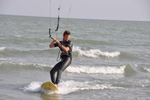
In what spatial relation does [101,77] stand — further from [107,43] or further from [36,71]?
[107,43]

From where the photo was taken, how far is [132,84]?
1328 cm

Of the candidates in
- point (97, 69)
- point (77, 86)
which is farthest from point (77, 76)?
point (77, 86)

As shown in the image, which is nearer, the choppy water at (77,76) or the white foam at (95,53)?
the choppy water at (77,76)

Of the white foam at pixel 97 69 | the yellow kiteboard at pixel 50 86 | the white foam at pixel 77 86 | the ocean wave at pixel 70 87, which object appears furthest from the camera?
the white foam at pixel 97 69

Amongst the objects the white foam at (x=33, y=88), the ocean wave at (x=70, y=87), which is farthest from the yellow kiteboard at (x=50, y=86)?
the white foam at (x=33, y=88)

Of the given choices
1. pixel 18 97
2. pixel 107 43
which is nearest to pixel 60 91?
pixel 18 97

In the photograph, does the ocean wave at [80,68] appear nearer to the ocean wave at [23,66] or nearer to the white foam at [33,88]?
the ocean wave at [23,66]

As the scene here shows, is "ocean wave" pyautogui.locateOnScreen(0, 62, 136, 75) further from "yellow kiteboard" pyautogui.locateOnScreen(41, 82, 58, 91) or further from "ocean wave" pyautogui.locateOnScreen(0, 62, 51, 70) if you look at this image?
"yellow kiteboard" pyautogui.locateOnScreen(41, 82, 58, 91)

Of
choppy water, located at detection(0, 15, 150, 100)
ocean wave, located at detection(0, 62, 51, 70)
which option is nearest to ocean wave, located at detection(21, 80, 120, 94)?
choppy water, located at detection(0, 15, 150, 100)

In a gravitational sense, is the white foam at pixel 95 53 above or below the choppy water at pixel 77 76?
below

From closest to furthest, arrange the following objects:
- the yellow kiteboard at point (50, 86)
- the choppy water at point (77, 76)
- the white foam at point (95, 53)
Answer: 1. the yellow kiteboard at point (50, 86)
2. the choppy water at point (77, 76)
3. the white foam at point (95, 53)

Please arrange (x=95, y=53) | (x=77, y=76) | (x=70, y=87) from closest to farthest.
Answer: (x=70, y=87) < (x=77, y=76) < (x=95, y=53)

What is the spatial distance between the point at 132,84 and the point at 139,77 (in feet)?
7.97

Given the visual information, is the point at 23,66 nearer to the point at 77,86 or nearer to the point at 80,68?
the point at 80,68
